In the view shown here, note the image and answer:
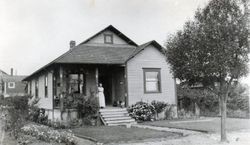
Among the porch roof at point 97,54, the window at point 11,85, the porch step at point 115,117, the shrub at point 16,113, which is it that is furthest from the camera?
the window at point 11,85

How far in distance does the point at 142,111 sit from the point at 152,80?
116 inches

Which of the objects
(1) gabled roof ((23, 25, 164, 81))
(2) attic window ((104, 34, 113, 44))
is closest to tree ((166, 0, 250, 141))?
(1) gabled roof ((23, 25, 164, 81))

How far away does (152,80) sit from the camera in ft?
73.2

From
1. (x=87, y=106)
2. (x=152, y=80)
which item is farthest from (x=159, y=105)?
(x=87, y=106)

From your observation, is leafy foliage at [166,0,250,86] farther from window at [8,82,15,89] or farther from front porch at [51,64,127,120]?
window at [8,82,15,89]

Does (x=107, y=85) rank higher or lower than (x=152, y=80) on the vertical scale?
lower

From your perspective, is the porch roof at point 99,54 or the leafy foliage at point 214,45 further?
the porch roof at point 99,54

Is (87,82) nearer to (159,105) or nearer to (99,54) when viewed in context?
(99,54)

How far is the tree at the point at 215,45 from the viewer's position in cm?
1172

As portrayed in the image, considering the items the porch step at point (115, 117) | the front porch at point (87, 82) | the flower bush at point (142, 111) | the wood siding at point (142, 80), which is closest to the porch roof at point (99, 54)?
the wood siding at point (142, 80)

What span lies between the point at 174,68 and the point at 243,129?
16.4 feet

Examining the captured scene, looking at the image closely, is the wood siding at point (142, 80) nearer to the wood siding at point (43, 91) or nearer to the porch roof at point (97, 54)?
the porch roof at point (97, 54)

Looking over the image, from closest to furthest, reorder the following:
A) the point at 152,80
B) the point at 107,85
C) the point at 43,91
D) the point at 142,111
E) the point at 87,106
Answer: the point at 87,106 → the point at 142,111 → the point at 152,80 → the point at 107,85 → the point at 43,91

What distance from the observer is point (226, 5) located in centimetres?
1197
